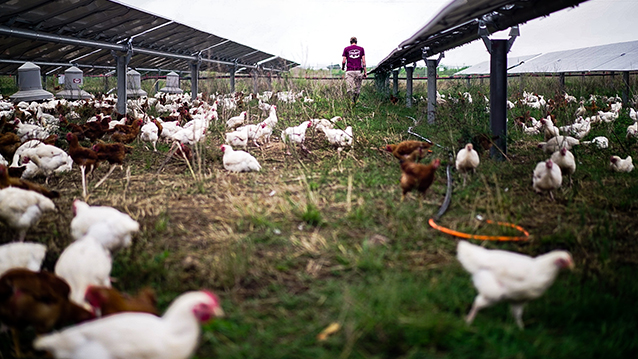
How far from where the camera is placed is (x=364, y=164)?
20.5ft

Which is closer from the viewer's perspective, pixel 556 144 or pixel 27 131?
pixel 556 144

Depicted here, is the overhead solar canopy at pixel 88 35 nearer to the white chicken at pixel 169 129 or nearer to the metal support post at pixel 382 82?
the white chicken at pixel 169 129

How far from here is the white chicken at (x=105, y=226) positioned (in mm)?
3086

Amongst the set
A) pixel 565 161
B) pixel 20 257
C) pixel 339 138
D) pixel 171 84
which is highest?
pixel 171 84

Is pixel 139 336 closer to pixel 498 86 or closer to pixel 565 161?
pixel 565 161

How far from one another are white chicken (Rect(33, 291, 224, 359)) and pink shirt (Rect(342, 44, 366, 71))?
1069cm

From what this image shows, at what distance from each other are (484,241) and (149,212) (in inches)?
119

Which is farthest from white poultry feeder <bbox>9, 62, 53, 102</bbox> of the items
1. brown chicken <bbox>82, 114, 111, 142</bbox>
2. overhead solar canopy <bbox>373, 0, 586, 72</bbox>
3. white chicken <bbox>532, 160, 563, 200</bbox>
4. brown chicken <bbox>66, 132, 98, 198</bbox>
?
white chicken <bbox>532, 160, 563, 200</bbox>

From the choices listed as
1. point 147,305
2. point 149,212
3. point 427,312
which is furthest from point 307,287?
point 149,212

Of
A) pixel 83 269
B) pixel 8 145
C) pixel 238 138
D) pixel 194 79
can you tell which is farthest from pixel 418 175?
pixel 194 79

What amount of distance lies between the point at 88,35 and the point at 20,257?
803 centimetres

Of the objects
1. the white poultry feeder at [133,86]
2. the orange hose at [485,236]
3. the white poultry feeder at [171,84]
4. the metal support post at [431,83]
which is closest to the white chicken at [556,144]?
the orange hose at [485,236]

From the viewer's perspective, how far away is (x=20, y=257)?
2.91 meters

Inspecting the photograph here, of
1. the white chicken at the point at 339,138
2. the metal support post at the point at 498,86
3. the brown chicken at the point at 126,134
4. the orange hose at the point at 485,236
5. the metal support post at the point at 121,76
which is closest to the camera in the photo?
the orange hose at the point at 485,236
